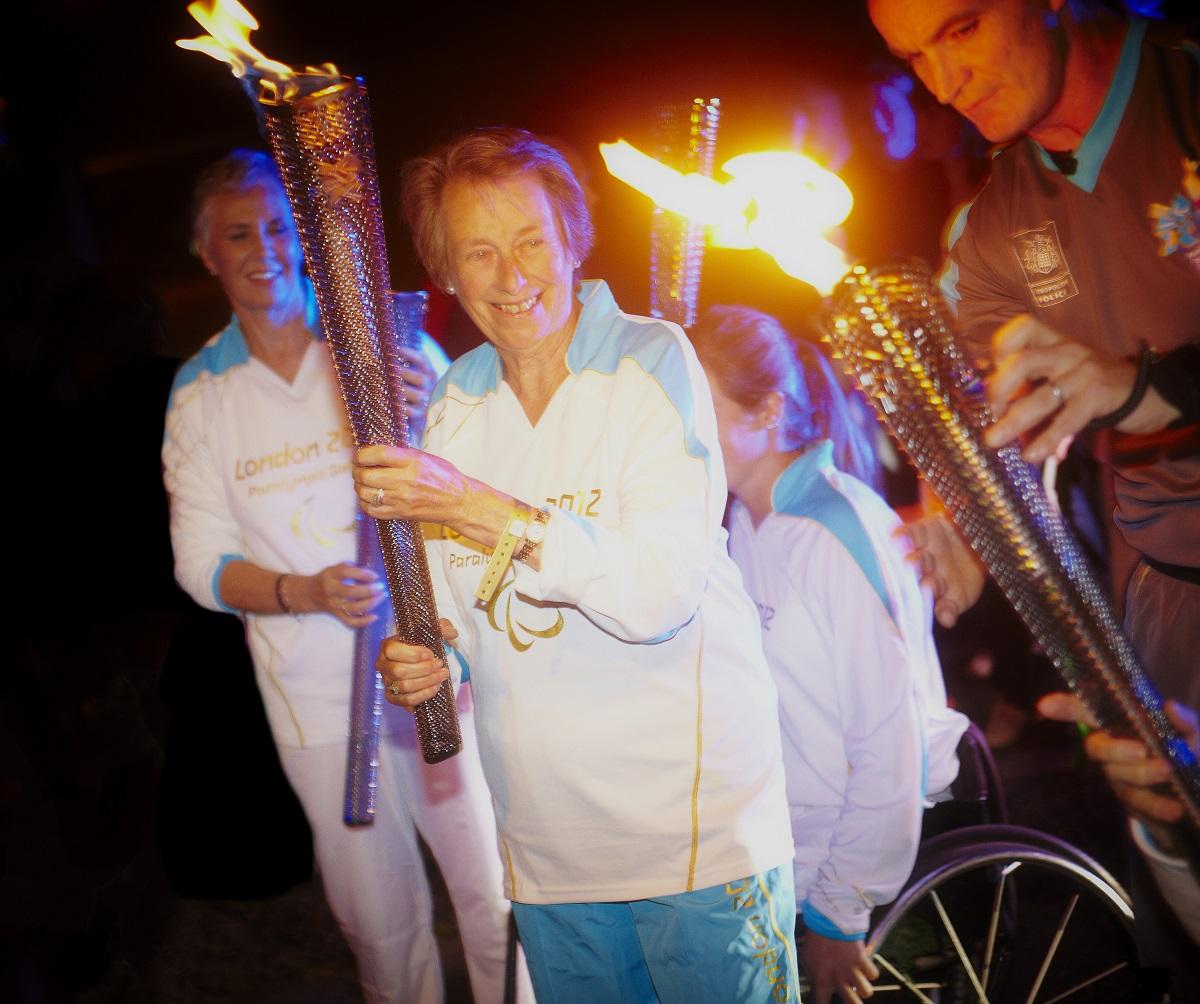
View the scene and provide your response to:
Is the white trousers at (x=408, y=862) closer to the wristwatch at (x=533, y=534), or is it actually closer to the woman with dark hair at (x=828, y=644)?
the woman with dark hair at (x=828, y=644)

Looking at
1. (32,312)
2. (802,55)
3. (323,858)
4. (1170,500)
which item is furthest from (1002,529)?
(32,312)

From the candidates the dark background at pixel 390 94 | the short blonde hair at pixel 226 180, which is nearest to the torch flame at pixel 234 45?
the dark background at pixel 390 94

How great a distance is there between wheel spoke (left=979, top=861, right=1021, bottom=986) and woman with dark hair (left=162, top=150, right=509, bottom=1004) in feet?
4.01

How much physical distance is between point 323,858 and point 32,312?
7.62 ft

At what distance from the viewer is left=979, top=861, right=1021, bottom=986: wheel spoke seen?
7.57 ft

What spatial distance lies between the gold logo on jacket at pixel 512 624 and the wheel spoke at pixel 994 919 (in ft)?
4.52

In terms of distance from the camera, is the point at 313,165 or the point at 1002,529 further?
the point at 313,165

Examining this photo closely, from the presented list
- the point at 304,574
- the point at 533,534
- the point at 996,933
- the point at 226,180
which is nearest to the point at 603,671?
the point at 533,534

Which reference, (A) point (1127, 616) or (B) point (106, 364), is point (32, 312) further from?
(A) point (1127, 616)

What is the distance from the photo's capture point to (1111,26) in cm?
170

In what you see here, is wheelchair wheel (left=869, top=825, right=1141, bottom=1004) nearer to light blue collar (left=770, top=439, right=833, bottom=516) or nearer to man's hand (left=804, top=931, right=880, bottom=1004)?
man's hand (left=804, top=931, right=880, bottom=1004)

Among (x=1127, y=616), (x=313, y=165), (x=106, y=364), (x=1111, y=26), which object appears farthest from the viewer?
(x=106, y=364)

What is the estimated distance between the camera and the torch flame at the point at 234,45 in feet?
5.06

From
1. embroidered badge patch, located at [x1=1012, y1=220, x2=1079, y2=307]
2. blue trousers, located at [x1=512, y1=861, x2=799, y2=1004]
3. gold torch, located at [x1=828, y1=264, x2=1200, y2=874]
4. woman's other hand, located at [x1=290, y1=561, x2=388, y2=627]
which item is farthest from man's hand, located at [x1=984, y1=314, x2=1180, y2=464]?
woman's other hand, located at [x1=290, y1=561, x2=388, y2=627]
